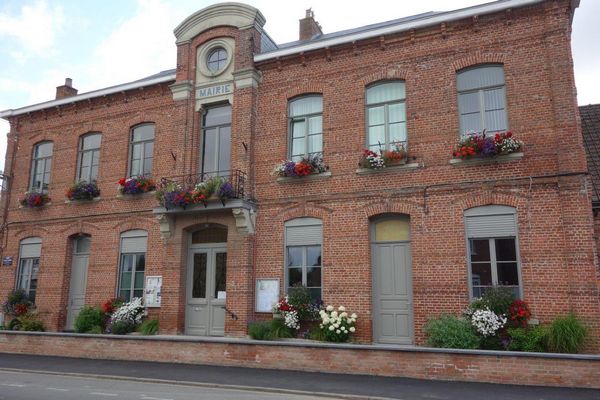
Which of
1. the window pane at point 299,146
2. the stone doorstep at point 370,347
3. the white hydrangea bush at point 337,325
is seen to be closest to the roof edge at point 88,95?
the window pane at point 299,146

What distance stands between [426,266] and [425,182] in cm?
196

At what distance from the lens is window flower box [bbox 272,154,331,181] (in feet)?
42.3

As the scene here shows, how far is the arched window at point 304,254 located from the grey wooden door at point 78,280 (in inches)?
276

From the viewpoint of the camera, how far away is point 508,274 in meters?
10.9

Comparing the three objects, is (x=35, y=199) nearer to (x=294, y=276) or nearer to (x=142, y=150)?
(x=142, y=150)

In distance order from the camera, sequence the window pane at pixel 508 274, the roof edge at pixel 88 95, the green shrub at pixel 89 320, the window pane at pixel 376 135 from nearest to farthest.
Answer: the window pane at pixel 508 274 → the window pane at pixel 376 135 → the green shrub at pixel 89 320 → the roof edge at pixel 88 95

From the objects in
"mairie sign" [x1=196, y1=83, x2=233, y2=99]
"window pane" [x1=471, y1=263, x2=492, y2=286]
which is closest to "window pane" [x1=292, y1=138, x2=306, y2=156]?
"mairie sign" [x1=196, y1=83, x2=233, y2=99]

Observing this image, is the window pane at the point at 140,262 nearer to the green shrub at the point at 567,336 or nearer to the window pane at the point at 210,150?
the window pane at the point at 210,150

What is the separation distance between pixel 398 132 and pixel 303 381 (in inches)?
258

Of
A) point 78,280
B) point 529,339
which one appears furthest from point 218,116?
point 529,339

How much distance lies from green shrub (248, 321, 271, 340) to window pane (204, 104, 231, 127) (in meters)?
5.92

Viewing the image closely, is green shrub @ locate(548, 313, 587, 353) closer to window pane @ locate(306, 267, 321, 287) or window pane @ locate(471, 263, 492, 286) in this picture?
window pane @ locate(471, 263, 492, 286)

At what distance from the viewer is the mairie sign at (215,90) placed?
1453 centimetres

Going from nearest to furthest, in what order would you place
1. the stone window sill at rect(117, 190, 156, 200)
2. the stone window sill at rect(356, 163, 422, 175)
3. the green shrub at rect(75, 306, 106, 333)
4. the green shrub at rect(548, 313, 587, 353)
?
the green shrub at rect(548, 313, 587, 353) < the stone window sill at rect(356, 163, 422, 175) < the green shrub at rect(75, 306, 106, 333) < the stone window sill at rect(117, 190, 156, 200)
